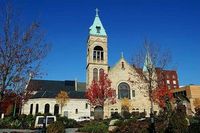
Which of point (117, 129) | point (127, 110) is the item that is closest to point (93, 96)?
point (127, 110)

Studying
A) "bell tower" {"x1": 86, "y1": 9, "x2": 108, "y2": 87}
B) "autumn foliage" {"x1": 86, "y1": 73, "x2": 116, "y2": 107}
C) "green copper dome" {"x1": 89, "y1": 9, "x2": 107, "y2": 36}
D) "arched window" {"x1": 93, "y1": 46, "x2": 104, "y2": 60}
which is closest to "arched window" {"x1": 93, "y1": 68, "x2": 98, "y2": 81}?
"bell tower" {"x1": 86, "y1": 9, "x2": 108, "y2": 87}

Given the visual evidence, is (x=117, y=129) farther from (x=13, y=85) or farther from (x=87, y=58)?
(x=87, y=58)

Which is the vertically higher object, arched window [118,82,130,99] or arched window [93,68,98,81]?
arched window [93,68,98,81]

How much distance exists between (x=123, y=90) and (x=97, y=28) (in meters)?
16.9

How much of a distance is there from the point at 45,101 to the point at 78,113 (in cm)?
803

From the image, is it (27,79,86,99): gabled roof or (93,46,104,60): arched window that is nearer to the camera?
(27,79,86,99): gabled roof

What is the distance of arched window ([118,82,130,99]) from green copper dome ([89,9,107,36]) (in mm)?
13534

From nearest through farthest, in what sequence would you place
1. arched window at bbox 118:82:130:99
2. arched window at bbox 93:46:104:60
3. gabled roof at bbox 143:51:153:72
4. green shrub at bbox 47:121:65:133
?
green shrub at bbox 47:121:65:133, gabled roof at bbox 143:51:153:72, arched window at bbox 118:82:130:99, arched window at bbox 93:46:104:60

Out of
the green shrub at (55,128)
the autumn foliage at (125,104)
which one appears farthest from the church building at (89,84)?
the green shrub at (55,128)

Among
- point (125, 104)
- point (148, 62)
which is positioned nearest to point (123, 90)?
point (125, 104)

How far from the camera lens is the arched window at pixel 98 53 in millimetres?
55812

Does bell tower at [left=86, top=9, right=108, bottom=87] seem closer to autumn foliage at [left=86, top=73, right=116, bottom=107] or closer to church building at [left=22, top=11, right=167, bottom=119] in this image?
church building at [left=22, top=11, right=167, bottom=119]

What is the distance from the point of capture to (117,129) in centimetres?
2117

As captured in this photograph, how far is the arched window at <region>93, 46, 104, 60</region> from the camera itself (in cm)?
5581
